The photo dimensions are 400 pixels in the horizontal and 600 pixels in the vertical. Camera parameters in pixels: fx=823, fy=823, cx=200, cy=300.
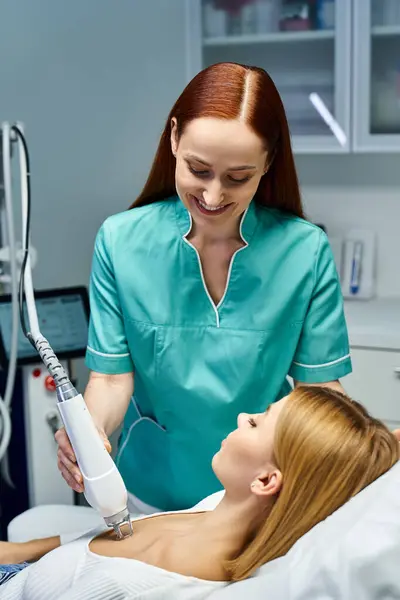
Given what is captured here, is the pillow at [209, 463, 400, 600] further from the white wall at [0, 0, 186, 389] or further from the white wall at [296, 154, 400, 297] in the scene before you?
the white wall at [0, 0, 186, 389]

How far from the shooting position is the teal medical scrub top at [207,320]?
1.43 metres

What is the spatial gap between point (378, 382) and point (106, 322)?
1.06m

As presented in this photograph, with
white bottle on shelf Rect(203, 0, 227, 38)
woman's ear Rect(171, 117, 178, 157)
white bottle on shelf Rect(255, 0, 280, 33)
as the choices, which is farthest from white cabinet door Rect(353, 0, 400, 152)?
woman's ear Rect(171, 117, 178, 157)

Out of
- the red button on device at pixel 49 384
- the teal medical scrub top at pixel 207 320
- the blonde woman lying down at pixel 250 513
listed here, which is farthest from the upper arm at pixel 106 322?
the red button on device at pixel 49 384

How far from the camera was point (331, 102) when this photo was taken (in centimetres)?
240

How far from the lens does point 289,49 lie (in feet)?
8.04

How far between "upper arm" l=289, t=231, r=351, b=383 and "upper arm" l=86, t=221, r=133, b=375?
32cm

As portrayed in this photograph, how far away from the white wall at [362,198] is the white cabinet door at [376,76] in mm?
253

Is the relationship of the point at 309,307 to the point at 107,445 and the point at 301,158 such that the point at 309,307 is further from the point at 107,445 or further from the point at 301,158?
the point at 301,158

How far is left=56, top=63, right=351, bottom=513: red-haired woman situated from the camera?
56.2 inches

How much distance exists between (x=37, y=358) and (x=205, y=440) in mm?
682

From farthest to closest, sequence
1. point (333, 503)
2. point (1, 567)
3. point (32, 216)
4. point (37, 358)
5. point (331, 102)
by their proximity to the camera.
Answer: point (32, 216), point (331, 102), point (37, 358), point (1, 567), point (333, 503)

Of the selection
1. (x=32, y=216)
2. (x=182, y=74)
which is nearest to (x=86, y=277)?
(x=32, y=216)

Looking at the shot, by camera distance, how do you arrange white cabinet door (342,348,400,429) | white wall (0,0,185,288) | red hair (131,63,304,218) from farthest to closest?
white wall (0,0,185,288) → white cabinet door (342,348,400,429) → red hair (131,63,304,218)
